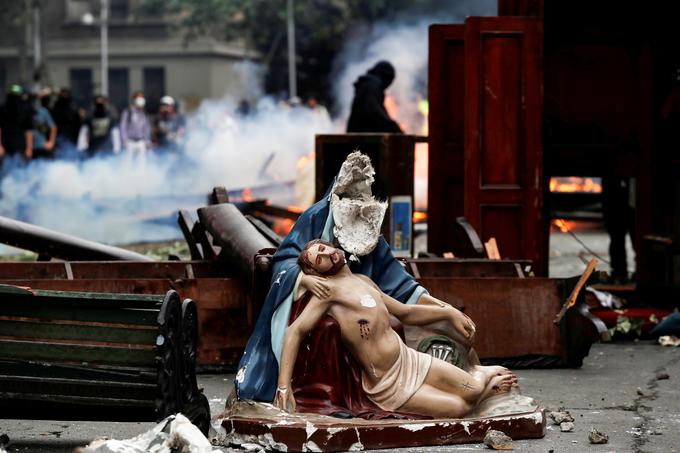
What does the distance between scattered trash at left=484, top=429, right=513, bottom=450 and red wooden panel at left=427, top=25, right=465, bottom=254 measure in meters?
6.49

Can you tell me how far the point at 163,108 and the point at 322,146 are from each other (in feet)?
75.6

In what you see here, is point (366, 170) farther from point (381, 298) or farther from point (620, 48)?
point (620, 48)

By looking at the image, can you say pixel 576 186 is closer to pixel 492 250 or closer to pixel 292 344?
pixel 492 250

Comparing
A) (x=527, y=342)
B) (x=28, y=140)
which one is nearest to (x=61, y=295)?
(x=527, y=342)

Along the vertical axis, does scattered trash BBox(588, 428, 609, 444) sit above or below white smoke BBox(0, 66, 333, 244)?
below

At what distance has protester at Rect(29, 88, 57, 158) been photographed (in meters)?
28.4

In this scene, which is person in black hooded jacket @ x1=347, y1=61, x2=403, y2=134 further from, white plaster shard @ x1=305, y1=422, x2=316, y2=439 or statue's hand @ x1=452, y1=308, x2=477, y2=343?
white plaster shard @ x1=305, y1=422, x2=316, y2=439

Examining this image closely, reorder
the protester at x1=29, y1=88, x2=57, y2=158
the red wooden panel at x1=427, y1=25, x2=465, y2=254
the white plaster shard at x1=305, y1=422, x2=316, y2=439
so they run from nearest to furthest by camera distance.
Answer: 1. the white plaster shard at x1=305, y1=422, x2=316, y2=439
2. the red wooden panel at x1=427, y1=25, x2=465, y2=254
3. the protester at x1=29, y1=88, x2=57, y2=158

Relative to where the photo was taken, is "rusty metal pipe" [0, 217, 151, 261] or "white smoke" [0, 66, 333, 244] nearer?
"rusty metal pipe" [0, 217, 151, 261]

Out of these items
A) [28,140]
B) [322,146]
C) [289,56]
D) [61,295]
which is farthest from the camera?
[289,56]

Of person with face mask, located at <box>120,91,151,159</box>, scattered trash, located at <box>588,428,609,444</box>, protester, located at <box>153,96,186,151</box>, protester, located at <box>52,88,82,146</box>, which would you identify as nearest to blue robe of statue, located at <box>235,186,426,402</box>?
scattered trash, located at <box>588,428,609,444</box>

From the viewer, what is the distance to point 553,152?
1534 cm

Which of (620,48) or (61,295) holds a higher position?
(620,48)

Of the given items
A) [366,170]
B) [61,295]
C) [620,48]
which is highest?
[620,48]
